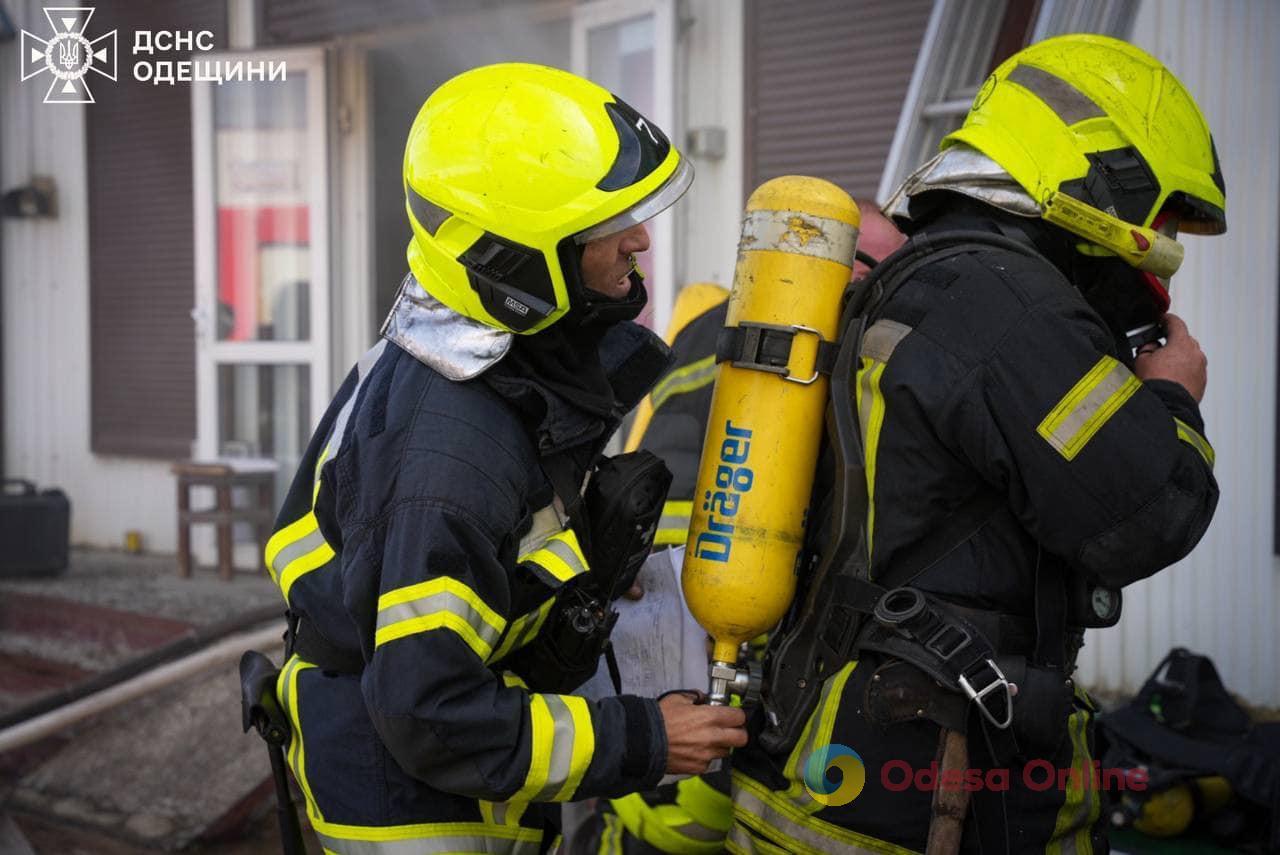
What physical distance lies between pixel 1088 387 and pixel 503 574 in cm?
86

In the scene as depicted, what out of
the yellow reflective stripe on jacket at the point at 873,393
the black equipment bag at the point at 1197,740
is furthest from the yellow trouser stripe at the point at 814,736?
the black equipment bag at the point at 1197,740

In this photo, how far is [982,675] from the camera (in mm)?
1807

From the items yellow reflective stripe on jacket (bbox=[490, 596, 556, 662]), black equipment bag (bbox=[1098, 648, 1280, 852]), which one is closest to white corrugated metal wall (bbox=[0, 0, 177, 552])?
black equipment bag (bbox=[1098, 648, 1280, 852])

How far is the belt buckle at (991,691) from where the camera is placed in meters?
1.79

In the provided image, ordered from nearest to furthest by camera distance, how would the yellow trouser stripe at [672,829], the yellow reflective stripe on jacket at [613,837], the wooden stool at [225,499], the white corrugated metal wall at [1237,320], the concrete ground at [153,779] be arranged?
the yellow trouser stripe at [672,829] < the yellow reflective stripe on jacket at [613,837] < the white corrugated metal wall at [1237,320] < the concrete ground at [153,779] < the wooden stool at [225,499]

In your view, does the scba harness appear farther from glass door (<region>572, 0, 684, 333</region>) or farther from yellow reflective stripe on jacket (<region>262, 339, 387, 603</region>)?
glass door (<region>572, 0, 684, 333</region>)

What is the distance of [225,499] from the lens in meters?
7.19

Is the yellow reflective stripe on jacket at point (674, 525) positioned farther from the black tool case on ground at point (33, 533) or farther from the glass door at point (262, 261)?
the black tool case on ground at point (33, 533)

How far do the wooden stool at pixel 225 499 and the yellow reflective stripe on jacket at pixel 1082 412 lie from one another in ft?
20.2

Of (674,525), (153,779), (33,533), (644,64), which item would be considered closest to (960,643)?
(674,525)

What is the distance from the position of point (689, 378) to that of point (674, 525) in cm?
43

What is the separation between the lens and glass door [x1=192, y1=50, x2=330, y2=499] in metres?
7.18

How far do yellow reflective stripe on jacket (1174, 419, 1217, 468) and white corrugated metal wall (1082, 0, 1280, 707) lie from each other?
9.48ft

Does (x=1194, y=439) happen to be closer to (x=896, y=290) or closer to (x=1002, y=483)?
(x=1002, y=483)
